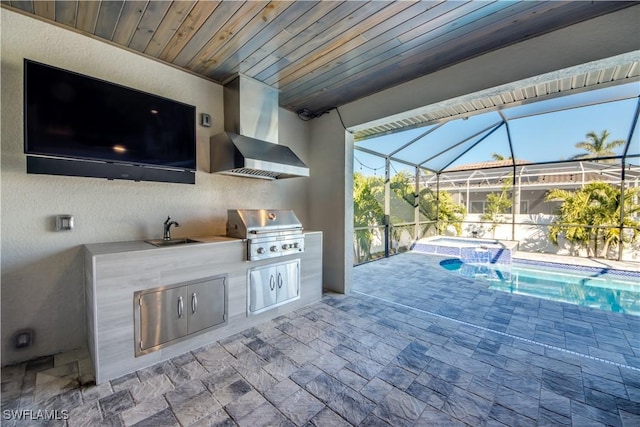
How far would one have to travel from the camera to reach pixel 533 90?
353 centimetres

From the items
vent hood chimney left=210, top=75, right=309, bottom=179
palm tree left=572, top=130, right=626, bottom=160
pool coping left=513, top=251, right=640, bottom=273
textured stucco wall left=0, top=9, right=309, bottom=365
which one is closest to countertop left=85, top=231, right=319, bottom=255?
textured stucco wall left=0, top=9, right=309, bottom=365

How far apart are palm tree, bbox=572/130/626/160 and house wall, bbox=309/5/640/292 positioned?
6307mm

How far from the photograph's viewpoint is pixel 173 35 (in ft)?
7.38

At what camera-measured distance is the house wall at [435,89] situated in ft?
6.56

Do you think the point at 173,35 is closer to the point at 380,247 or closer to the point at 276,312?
the point at 276,312

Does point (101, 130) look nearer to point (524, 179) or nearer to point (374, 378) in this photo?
point (374, 378)

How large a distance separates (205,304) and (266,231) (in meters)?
0.95

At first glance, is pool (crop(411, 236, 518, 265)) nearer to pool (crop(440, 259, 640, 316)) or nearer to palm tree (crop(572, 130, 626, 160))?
pool (crop(440, 259, 640, 316))

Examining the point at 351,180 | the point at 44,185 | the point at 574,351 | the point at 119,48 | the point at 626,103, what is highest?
the point at 626,103

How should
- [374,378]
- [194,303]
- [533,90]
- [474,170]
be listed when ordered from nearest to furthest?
[374,378] < [194,303] < [533,90] < [474,170]

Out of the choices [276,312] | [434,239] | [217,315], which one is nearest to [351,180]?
[276,312]

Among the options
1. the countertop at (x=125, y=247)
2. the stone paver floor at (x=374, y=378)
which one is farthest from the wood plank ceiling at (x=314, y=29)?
the stone paver floor at (x=374, y=378)

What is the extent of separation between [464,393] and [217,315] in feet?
7.13

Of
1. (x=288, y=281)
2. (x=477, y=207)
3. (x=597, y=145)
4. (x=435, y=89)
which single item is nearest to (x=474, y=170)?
(x=477, y=207)
